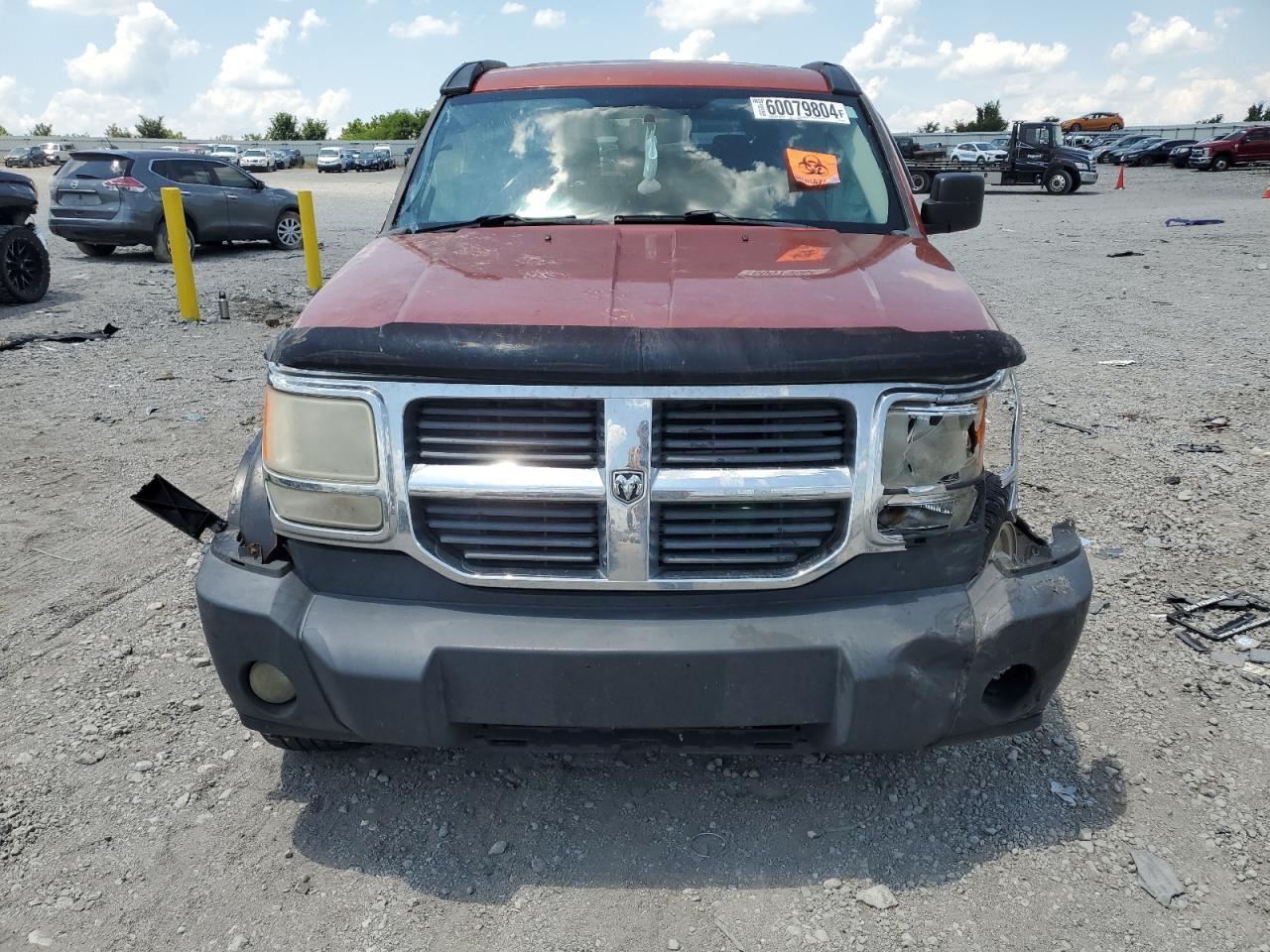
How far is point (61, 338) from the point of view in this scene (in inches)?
358

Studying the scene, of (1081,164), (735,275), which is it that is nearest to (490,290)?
(735,275)

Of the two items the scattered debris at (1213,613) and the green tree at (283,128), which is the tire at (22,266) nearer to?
the scattered debris at (1213,613)

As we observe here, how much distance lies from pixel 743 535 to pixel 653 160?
1.81 metres

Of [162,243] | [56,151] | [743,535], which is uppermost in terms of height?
[56,151]

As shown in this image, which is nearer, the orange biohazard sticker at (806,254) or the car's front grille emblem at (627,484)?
the car's front grille emblem at (627,484)

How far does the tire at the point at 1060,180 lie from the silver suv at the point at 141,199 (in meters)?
23.2


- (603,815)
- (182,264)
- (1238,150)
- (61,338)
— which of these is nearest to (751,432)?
(603,815)

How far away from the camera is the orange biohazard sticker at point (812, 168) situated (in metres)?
3.48

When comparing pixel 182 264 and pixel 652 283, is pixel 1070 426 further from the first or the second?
pixel 182 264

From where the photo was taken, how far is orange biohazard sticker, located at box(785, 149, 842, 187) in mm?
3479

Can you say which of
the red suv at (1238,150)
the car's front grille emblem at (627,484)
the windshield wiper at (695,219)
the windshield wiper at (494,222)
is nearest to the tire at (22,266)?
the windshield wiper at (494,222)

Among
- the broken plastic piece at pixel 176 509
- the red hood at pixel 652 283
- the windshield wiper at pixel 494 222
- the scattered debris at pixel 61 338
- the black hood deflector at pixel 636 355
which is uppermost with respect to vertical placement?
the windshield wiper at pixel 494 222

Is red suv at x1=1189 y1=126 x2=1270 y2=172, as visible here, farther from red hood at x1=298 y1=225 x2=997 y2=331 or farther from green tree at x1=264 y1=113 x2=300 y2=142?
green tree at x1=264 y1=113 x2=300 y2=142

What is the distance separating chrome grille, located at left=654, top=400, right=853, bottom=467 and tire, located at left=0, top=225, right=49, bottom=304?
10.5 metres
